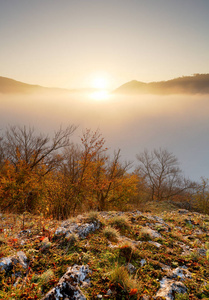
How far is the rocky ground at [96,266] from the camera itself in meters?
2.70

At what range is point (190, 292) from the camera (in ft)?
9.64

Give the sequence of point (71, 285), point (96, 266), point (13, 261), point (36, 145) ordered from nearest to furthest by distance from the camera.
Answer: point (71, 285) < point (13, 261) < point (96, 266) < point (36, 145)

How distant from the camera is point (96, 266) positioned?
3352 millimetres

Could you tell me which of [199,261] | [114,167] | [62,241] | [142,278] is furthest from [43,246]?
[114,167]

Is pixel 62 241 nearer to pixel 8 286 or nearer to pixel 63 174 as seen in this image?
pixel 8 286

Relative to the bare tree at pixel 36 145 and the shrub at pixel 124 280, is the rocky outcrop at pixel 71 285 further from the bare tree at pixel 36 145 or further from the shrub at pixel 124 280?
the bare tree at pixel 36 145

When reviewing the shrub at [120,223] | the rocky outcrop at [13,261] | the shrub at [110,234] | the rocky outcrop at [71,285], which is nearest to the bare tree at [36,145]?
the shrub at [120,223]

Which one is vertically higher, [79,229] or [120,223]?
[79,229]

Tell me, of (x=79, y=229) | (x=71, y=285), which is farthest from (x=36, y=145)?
(x=71, y=285)

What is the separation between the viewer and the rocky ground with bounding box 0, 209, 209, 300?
2699 mm

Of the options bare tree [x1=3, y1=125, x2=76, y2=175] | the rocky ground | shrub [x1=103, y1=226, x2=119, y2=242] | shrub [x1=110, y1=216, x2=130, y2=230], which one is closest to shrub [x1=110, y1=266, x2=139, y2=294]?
the rocky ground

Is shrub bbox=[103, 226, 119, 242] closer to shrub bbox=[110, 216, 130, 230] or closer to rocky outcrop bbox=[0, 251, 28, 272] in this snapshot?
shrub bbox=[110, 216, 130, 230]

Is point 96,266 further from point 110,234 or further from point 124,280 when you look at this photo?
point 110,234

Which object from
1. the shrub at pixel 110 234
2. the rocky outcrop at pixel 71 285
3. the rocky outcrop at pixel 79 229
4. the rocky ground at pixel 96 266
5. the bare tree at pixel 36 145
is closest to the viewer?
the rocky outcrop at pixel 71 285
